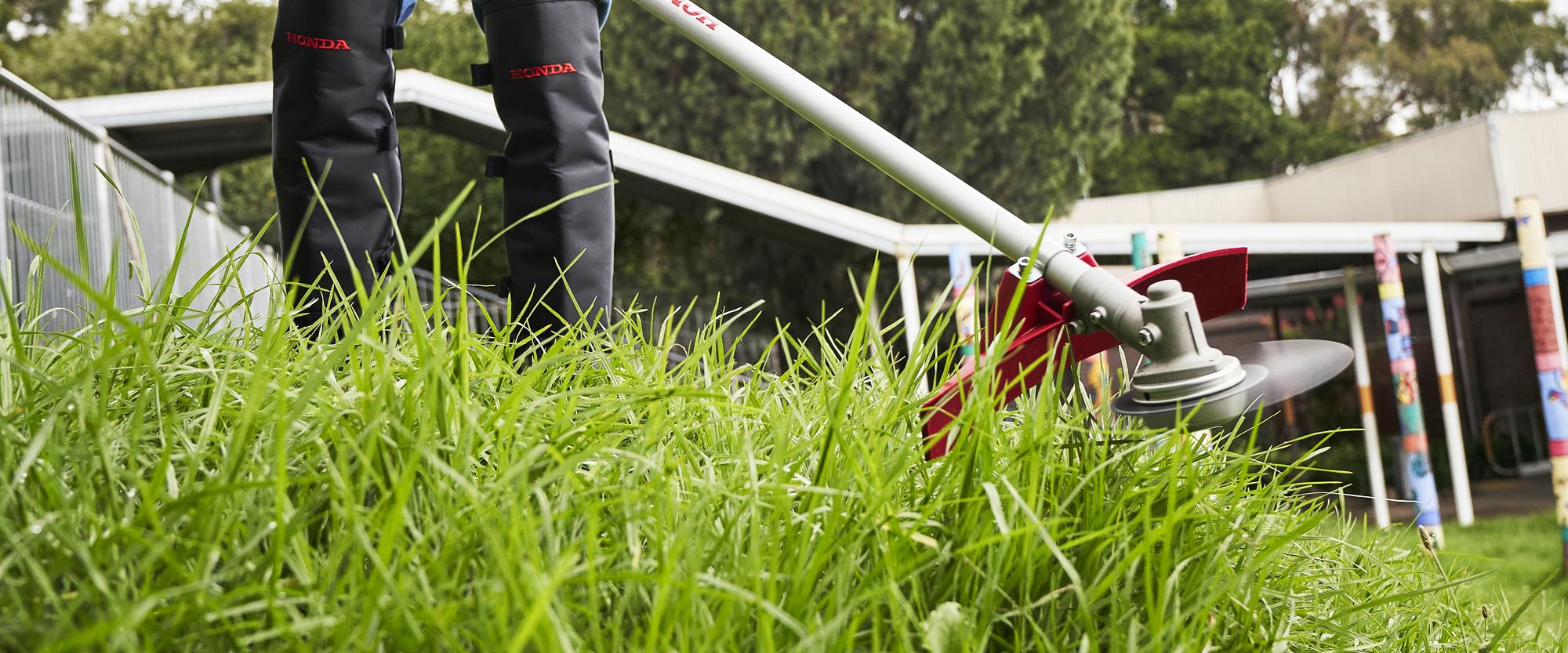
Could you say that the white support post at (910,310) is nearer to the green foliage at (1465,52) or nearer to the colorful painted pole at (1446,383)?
the colorful painted pole at (1446,383)

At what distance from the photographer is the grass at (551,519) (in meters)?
0.67

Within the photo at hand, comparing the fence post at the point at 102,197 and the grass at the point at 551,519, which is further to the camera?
the fence post at the point at 102,197

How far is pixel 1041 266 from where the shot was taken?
47.3 inches

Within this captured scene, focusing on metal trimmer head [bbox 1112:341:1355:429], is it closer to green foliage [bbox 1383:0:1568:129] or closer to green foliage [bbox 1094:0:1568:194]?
green foliage [bbox 1094:0:1568:194]

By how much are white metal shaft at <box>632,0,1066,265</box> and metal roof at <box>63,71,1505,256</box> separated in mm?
4803

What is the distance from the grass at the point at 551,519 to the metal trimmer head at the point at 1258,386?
0.03m

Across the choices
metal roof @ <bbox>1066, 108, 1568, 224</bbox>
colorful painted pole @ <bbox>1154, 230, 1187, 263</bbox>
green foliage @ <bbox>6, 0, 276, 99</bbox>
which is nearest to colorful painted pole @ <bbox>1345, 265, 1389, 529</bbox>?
colorful painted pole @ <bbox>1154, 230, 1187, 263</bbox>

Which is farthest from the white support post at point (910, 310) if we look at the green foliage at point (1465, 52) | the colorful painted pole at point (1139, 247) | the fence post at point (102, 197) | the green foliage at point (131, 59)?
the green foliage at point (1465, 52)

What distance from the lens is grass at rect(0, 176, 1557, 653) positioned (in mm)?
667

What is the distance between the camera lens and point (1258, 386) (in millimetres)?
1040

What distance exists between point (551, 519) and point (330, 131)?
2.85 feet

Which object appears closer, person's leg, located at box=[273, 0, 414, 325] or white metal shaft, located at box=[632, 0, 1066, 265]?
white metal shaft, located at box=[632, 0, 1066, 265]

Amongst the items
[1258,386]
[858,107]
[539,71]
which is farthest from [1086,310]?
[858,107]

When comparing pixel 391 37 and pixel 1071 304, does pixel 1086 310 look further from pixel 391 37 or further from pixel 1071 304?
pixel 391 37
